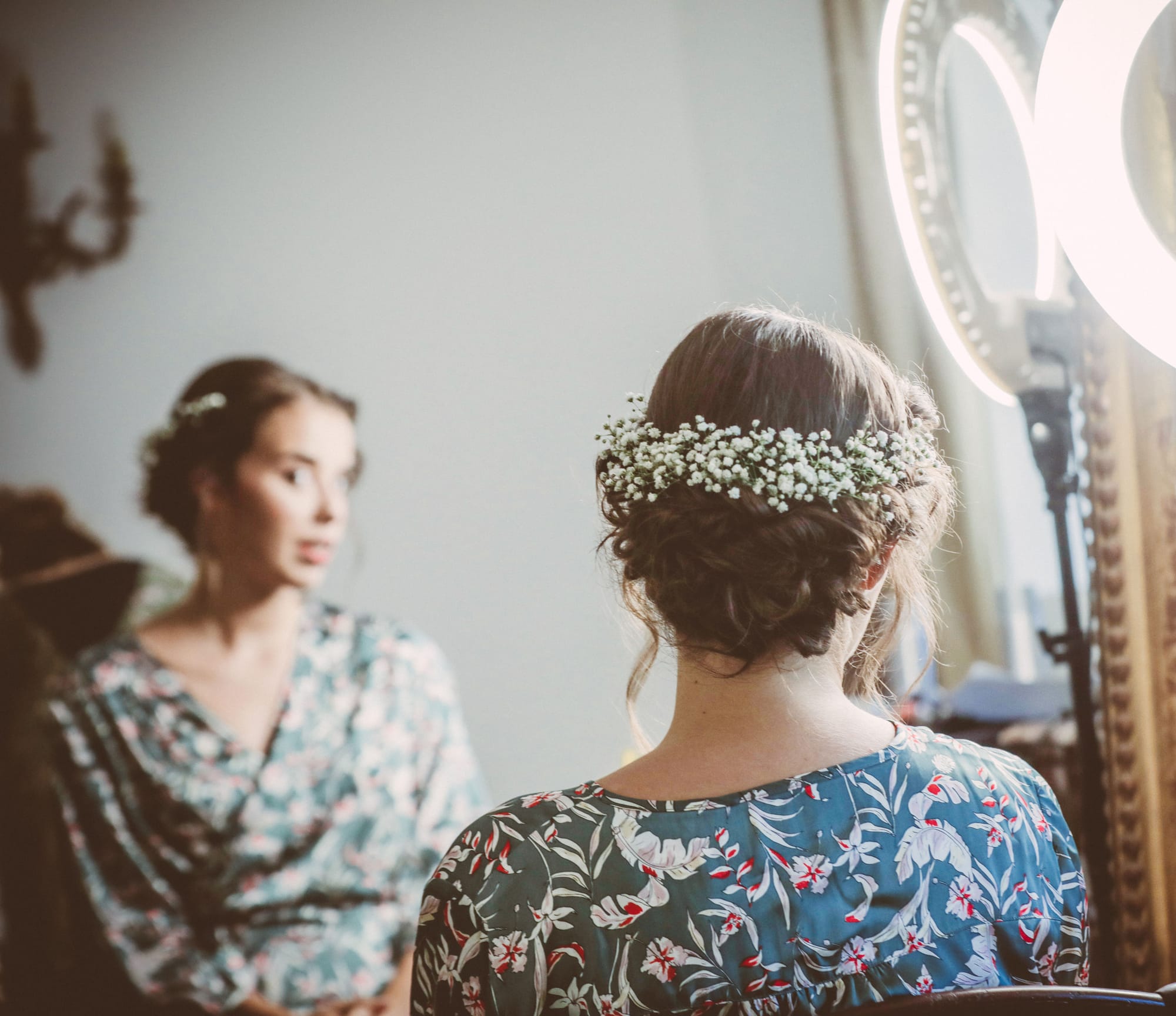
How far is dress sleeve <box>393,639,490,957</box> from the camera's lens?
1659 millimetres

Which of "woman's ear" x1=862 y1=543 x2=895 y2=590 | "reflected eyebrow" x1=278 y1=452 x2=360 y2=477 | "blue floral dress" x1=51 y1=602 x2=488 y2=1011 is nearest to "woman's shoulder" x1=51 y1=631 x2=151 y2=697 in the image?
"blue floral dress" x1=51 y1=602 x2=488 y2=1011

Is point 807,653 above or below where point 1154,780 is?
above

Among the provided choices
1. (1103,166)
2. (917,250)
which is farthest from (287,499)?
(1103,166)

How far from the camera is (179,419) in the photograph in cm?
169

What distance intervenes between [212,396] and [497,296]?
1.73ft

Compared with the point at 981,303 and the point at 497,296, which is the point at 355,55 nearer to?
the point at 497,296

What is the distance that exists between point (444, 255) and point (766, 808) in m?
1.31

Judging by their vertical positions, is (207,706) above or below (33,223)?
below

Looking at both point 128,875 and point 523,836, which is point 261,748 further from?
→ point 523,836

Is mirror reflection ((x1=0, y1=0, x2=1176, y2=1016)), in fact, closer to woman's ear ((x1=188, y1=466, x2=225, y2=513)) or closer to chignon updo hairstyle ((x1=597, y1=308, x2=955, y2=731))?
woman's ear ((x1=188, y1=466, x2=225, y2=513))

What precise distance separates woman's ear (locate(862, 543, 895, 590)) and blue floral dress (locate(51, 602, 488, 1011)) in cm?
110

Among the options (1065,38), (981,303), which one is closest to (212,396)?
(981,303)

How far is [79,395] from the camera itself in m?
1.72

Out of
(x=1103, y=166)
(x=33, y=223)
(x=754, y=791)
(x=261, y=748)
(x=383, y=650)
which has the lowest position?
(x=261, y=748)
